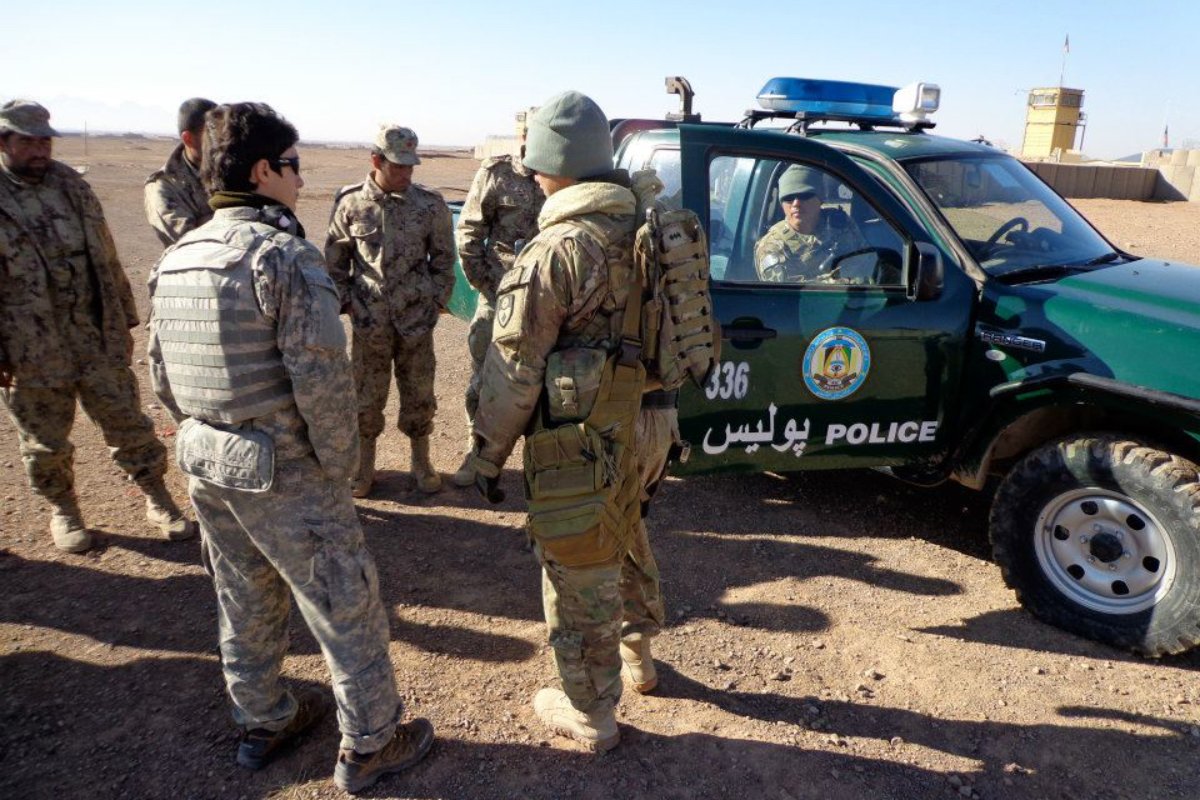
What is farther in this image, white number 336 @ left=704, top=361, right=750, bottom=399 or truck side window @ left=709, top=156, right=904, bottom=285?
truck side window @ left=709, top=156, right=904, bottom=285

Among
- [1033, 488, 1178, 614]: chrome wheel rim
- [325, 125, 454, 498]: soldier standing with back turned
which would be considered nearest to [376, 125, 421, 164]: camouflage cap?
[325, 125, 454, 498]: soldier standing with back turned

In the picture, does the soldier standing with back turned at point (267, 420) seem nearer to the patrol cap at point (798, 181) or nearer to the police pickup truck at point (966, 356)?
the police pickup truck at point (966, 356)

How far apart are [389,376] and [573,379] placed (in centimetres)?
239

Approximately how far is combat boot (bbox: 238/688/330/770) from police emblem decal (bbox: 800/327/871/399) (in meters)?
2.26

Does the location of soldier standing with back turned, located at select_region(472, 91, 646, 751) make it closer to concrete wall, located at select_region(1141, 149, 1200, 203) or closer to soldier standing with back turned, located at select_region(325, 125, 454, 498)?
soldier standing with back turned, located at select_region(325, 125, 454, 498)

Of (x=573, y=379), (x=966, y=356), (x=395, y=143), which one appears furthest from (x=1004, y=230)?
(x=395, y=143)

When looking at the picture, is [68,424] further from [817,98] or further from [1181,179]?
[1181,179]

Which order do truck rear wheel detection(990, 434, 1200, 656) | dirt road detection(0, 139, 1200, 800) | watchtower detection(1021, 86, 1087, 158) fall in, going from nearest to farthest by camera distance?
1. dirt road detection(0, 139, 1200, 800)
2. truck rear wheel detection(990, 434, 1200, 656)
3. watchtower detection(1021, 86, 1087, 158)

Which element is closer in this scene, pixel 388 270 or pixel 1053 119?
pixel 388 270

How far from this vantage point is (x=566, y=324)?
2.25m

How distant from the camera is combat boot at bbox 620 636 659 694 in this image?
111 inches

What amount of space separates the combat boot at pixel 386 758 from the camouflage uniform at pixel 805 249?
2.28 m

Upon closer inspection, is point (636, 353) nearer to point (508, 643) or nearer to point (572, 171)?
point (572, 171)

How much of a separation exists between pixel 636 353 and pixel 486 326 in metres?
2.25
